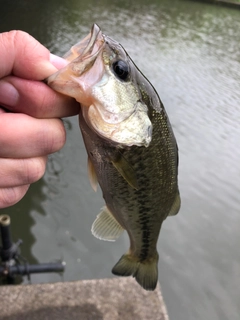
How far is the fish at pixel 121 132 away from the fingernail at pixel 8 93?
0.13 m

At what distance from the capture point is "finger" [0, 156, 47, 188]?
132 centimetres

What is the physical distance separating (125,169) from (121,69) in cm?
41

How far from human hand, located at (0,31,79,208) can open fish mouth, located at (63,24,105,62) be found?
0.24ft

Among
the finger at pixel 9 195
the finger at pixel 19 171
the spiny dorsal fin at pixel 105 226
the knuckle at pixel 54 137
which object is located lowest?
the spiny dorsal fin at pixel 105 226

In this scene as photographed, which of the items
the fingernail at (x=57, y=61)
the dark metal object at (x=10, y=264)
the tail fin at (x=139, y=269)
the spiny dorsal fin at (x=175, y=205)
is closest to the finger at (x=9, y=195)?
the fingernail at (x=57, y=61)

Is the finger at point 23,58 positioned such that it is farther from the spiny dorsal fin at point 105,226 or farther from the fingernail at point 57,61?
the spiny dorsal fin at point 105,226

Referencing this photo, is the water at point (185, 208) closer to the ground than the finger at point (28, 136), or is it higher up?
closer to the ground

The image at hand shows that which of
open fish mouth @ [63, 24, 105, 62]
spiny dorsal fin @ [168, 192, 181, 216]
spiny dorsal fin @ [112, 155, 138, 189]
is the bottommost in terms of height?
spiny dorsal fin @ [168, 192, 181, 216]

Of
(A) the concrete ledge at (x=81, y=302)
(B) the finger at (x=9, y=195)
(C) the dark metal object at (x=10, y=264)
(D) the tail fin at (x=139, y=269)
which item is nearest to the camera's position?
(B) the finger at (x=9, y=195)

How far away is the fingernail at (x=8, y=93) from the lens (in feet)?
3.85

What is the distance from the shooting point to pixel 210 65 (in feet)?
36.4

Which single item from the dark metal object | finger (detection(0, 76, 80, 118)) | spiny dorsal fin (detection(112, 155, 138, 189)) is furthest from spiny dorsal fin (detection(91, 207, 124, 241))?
the dark metal object

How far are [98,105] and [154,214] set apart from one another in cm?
79

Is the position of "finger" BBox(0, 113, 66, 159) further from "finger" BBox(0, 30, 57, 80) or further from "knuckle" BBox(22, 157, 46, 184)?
"finger" BBox(0, 30, 57, 80)
